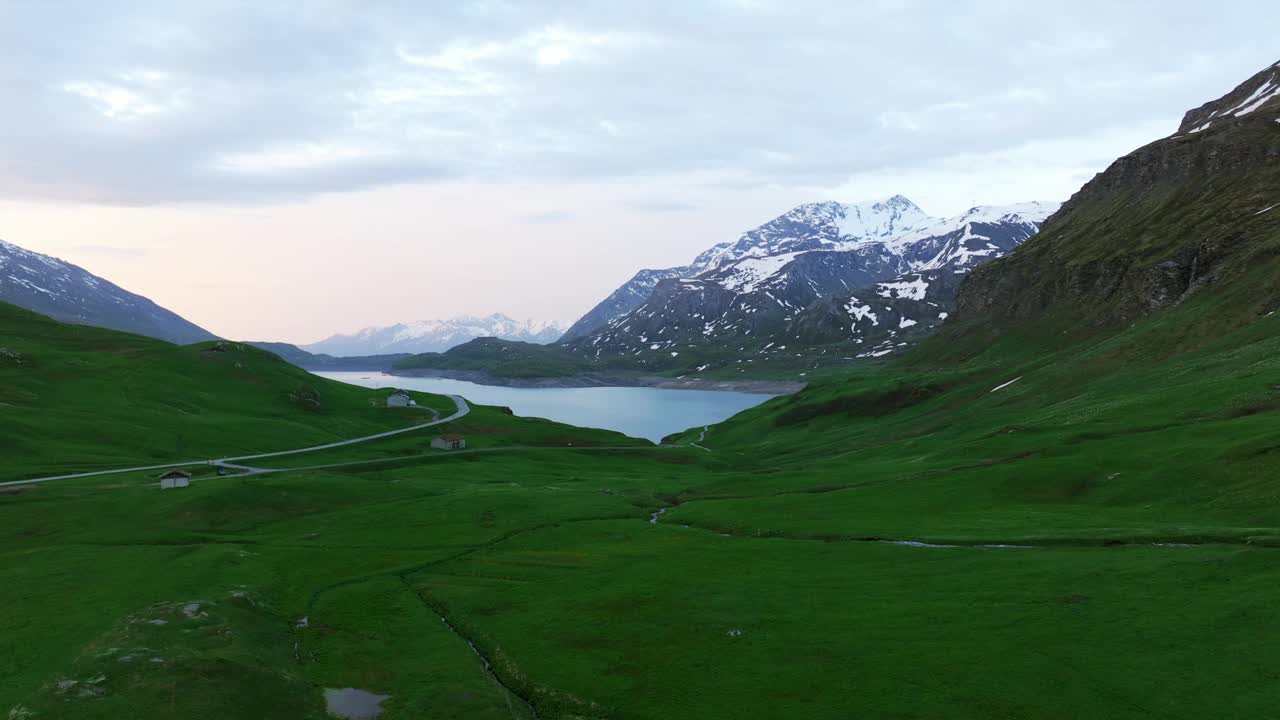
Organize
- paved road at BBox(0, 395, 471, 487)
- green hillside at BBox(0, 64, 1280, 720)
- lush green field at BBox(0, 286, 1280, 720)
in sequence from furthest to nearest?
1. paved road at BBox(0, 395, 471, 487)
2. green hillside at BBox(0, 64, 1280, 720)
3. lush green field at BBox(0, 286, 1280, 720)

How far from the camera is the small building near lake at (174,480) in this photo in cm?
9025

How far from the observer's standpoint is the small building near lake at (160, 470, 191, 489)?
90250mm

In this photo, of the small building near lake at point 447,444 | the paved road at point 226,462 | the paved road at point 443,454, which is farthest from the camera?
the small building near lake at point 447,444

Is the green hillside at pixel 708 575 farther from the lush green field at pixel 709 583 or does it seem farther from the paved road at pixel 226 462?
the paved road at pixel 226 462

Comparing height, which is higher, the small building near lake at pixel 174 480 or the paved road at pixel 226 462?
the small building near lake at pixel 174 480

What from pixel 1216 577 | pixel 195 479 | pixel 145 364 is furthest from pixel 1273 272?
pixel 145 364

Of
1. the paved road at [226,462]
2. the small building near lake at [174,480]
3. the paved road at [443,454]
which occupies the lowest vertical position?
the paved road at [443,454]

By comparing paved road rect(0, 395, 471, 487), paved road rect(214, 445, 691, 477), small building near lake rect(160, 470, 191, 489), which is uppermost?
small building near lake rect(160, 470, 191, 489)

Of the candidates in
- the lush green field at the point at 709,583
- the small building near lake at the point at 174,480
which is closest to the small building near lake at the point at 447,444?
the lush green field at the point at 709,583

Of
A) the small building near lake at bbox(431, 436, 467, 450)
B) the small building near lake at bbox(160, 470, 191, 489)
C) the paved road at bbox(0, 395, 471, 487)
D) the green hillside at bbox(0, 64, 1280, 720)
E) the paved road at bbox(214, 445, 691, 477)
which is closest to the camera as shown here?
the green hillside at bbox(0, 64, 1280, 720)

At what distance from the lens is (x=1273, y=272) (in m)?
130

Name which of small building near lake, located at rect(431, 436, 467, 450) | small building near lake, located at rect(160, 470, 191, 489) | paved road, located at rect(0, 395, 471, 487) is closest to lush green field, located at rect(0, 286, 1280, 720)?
small building near lake, located at rect(160, 470, 191, 489)

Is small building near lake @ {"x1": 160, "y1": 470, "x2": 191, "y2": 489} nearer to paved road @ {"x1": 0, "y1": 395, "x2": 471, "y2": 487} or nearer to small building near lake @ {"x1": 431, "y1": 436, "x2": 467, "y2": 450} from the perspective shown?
paved road @ {"x1": 0, "y1": 395, "x2": 471, "y2": 487}

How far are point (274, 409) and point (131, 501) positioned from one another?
9881cm
